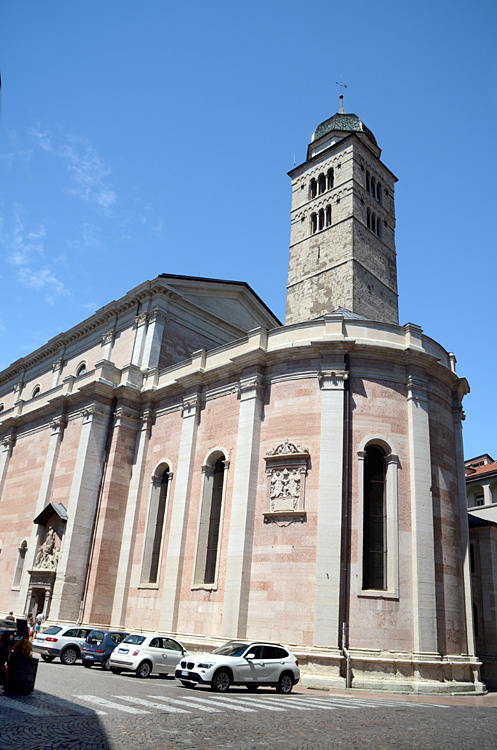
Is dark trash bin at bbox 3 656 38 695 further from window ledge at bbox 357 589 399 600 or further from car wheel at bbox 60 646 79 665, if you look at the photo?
window ledge at bbox 357 589 399 600

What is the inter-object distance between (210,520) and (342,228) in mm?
26917

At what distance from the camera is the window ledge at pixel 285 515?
2252cm

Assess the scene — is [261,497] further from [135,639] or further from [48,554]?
[48,554]

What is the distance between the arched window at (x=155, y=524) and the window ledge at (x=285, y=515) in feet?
22.8

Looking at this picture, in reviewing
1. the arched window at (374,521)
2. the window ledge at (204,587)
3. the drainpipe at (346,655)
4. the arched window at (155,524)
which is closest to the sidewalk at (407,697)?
the drainpipe at (346,655)

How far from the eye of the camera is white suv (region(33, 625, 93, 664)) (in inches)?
808

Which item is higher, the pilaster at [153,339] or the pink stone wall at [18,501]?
the pilaster at [153,339]

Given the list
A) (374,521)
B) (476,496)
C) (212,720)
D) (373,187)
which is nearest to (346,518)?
(374,521)

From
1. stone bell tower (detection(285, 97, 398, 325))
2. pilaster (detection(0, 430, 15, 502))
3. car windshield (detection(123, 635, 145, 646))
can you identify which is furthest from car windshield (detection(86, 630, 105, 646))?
stone bell tower (detection(285, 97, 398, 325))

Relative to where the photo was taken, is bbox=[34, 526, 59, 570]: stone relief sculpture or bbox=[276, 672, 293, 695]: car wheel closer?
bbox=[276, 672, 293, 695]: car wheel

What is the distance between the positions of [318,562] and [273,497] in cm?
324

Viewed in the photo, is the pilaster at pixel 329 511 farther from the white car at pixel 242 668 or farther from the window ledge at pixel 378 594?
the white car at pixel 242 668

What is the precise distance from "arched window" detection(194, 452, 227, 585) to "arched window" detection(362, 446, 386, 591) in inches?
242

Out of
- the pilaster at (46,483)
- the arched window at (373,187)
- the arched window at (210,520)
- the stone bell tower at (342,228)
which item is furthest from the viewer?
the arched window at (373,187)
